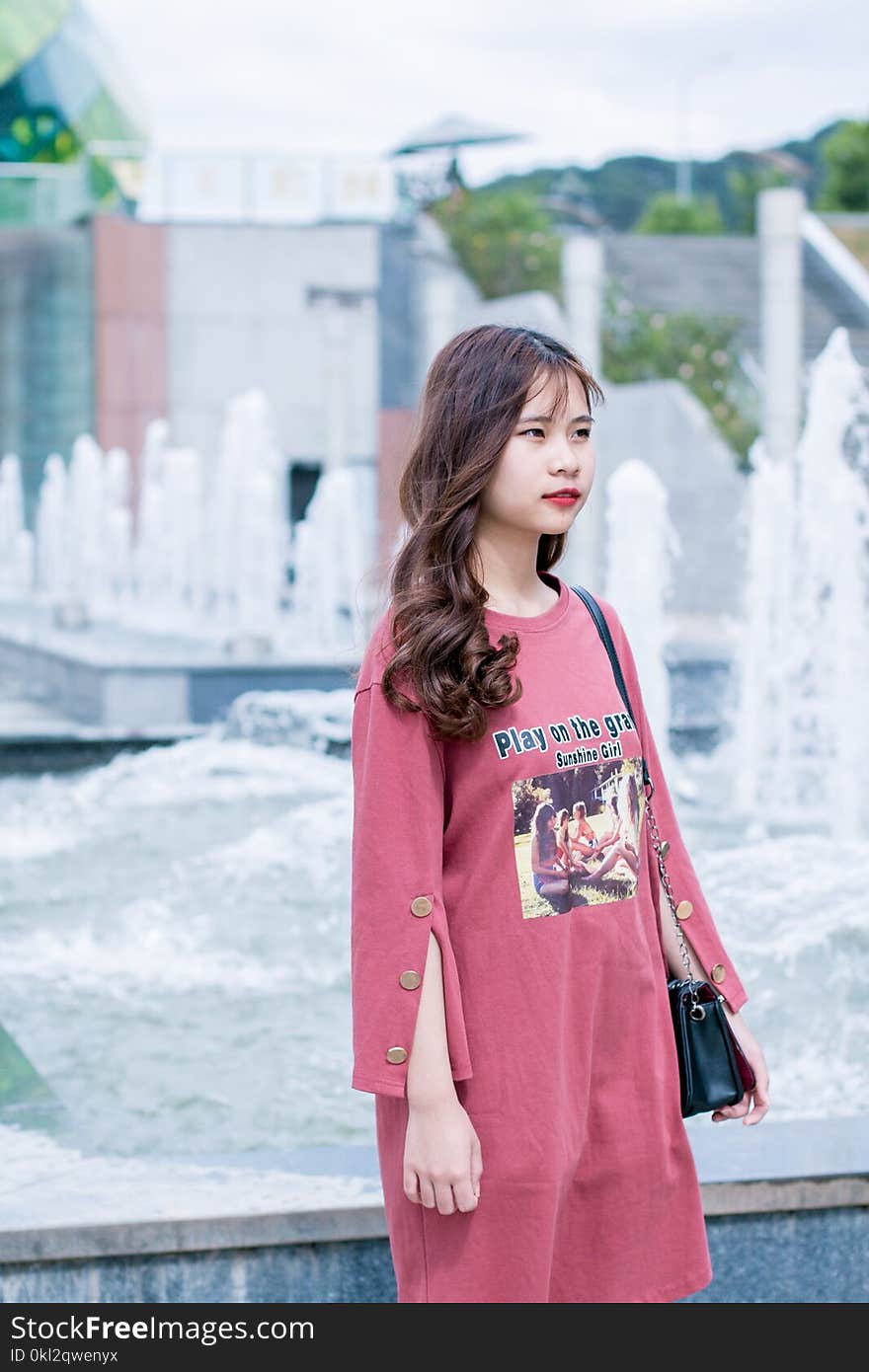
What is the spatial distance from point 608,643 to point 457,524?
10.1 inches

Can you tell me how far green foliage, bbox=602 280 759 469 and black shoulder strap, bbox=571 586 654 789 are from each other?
13.5m

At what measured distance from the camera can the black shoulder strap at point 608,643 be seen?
1.79 metres

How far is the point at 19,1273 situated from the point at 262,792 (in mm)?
4833

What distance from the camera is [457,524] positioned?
1671 mm

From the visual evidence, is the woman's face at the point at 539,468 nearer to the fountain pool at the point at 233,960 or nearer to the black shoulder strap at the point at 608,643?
the black shoulder strap at the point at 608,643

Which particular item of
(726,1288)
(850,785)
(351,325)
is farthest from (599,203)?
(726,1288)

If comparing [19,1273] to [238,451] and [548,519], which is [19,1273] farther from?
[238,451]

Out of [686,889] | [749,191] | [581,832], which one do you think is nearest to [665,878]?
[686,889]

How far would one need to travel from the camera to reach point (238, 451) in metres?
18.1

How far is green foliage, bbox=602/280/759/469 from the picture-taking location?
15.3 m

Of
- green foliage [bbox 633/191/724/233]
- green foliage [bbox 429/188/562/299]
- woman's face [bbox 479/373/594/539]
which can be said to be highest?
green foliage [bbox 633/191/724/233]

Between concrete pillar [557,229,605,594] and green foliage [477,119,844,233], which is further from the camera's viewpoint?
green foliage [477,119,844,233]

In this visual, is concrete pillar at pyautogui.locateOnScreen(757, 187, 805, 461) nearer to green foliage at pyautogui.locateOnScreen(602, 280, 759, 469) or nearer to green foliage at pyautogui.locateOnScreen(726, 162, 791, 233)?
green foliage at pyautogui.locateOnScreen(602, 280, 759, 469)

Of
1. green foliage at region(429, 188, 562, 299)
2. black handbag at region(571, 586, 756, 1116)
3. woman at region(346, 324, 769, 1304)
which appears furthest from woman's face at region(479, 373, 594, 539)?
green foliage at region(429, 188, 562, 299)
